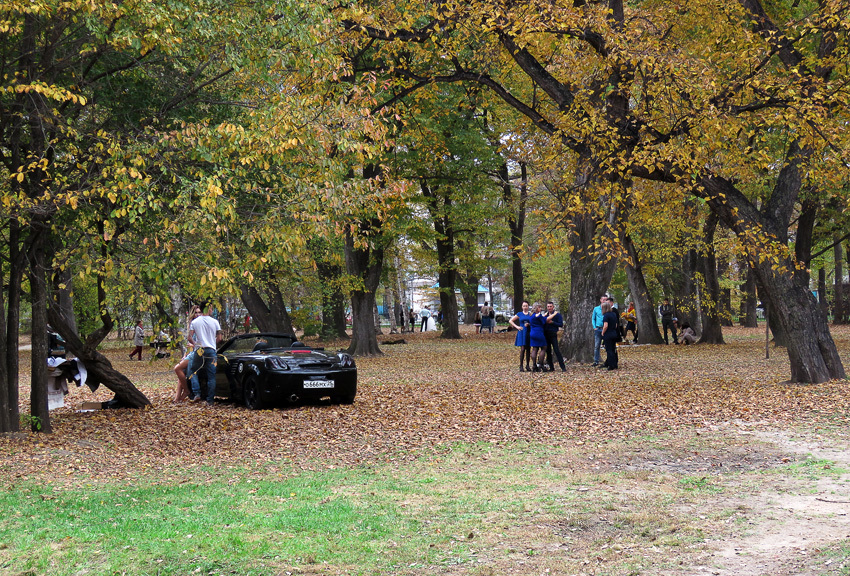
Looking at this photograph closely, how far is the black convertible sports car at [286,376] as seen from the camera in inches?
503

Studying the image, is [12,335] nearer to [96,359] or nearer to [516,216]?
[96,359]

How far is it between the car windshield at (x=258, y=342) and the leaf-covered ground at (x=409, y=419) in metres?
1.33

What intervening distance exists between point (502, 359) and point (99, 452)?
1581 cm

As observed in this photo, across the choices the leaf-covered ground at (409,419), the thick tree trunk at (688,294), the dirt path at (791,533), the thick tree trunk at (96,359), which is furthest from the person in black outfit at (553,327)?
the thick tree trunk at (688,294)

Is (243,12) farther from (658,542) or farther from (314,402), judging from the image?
(658,542)

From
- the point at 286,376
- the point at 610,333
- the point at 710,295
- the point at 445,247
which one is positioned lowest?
the point at 286,376

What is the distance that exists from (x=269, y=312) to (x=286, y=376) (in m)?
16.7

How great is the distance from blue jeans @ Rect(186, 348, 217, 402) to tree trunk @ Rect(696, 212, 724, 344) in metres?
19.1

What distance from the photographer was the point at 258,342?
571 inches

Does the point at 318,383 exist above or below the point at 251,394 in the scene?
above

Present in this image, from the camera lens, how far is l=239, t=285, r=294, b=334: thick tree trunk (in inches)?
1108

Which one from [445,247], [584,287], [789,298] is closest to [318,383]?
[789,298]

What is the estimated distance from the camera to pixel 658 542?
5.27 m

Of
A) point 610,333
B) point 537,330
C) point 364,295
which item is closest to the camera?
point 537,330
